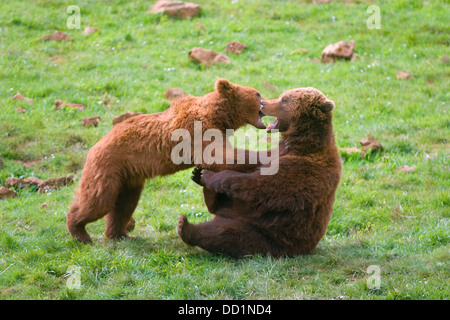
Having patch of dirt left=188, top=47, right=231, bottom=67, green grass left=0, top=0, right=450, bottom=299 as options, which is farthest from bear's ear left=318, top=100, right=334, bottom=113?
patch of dirt left=188, top=47, right=231, bottom=67

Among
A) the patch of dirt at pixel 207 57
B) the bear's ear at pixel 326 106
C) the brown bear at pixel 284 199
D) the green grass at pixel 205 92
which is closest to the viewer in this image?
the green grass at pixel 205 92

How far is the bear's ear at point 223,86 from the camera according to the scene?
23.9 ft

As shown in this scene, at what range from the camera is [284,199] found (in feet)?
20.9

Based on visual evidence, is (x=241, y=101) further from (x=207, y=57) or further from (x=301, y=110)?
(x=207, y=57)

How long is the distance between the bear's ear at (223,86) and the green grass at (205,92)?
1.87 metres

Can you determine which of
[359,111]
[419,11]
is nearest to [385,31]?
[419,11]

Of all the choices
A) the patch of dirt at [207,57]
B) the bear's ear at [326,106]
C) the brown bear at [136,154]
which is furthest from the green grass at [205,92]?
the bear's ear at [326,106]

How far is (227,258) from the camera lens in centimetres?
655

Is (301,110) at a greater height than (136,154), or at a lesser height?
greater

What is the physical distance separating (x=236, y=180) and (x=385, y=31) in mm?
9186

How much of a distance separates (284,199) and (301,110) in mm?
1094

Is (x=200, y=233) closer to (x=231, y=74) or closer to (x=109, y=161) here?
(x=109, y=161)

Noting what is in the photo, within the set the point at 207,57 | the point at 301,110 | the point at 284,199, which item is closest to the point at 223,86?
the point at 301,110

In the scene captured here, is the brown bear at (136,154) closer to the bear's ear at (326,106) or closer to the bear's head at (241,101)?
the bear's head at (241,101)
